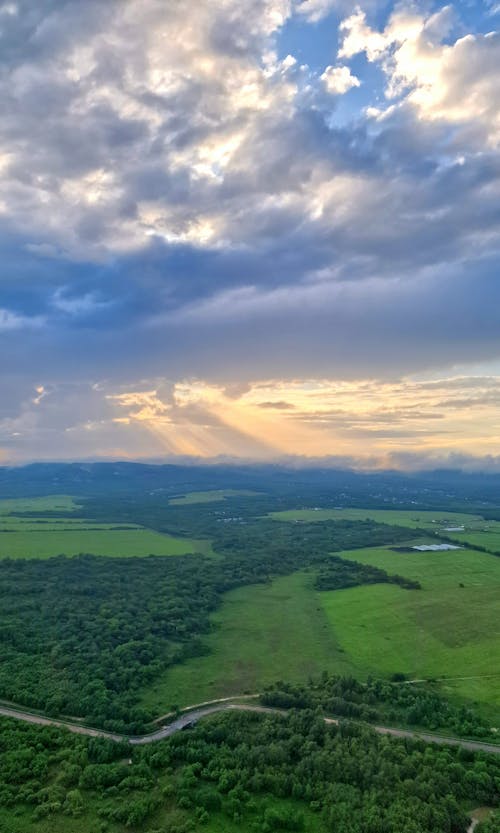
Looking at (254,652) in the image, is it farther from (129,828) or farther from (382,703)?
(129,828)

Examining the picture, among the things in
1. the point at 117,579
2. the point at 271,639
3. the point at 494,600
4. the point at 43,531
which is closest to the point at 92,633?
the point at 271,639

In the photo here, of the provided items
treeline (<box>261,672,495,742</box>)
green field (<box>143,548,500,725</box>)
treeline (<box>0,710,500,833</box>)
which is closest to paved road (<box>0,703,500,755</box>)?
treeline (<box>261,672,495,742</box>)

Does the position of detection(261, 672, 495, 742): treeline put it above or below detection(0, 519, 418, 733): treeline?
below

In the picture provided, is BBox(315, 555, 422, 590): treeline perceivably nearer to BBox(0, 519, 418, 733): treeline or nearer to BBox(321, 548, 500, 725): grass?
BBox(0, 519, 418, 733): treeline

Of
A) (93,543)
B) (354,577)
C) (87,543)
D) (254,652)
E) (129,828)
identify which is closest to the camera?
(129,828)

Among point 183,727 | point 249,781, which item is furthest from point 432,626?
point 249,781

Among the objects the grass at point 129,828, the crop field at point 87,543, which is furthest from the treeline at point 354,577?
the grass at point 129,828

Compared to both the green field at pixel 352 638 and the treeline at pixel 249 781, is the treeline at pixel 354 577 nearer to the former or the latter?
the green field at pixel 352 638
